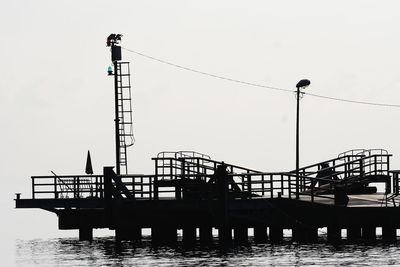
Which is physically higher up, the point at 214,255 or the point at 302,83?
the point at 302,83

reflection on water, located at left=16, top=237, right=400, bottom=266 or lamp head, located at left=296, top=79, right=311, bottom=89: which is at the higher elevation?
lamp head, located at left=296, top=79, right=311, bottom=89

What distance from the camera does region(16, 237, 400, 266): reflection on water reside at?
61188mm

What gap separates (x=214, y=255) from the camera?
212ft

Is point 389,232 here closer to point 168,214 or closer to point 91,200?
point 168,214

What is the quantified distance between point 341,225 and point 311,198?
76.6 inches

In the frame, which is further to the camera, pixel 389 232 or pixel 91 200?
pixel 91 200

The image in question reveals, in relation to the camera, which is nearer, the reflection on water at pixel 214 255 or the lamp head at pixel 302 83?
the reflection on water at pixel 214 255

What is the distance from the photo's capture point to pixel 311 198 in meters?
65.3

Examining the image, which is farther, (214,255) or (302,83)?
(302,83)

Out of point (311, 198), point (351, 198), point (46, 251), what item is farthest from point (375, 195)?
point (46, 251)

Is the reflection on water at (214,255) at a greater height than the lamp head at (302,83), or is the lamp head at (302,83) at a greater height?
the lamp head at (302,83)

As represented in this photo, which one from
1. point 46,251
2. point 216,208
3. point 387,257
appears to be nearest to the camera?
point 387,257

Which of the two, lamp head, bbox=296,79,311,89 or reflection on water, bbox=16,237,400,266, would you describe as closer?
reflection on water, bbox=16,237,400,266

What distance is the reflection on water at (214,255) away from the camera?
61188 mm
